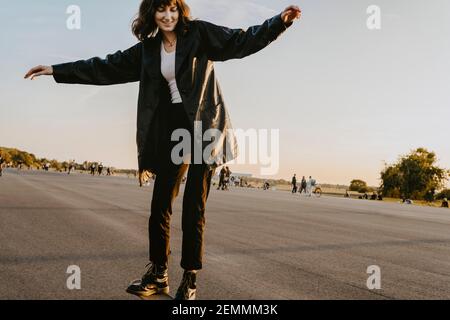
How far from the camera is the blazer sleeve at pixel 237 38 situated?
316 centimetres

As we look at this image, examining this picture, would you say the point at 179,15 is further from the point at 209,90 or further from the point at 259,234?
the point at 259,234

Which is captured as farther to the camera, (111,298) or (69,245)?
(69,245)

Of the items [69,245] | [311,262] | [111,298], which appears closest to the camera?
[111,298]

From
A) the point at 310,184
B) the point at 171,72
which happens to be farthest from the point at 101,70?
the point at 310,184

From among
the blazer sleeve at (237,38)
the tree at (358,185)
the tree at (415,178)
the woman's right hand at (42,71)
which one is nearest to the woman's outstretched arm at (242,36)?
the blazer sleeve at (237,38)

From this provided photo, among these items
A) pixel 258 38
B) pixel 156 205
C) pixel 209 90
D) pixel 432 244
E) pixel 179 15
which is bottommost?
pixel 432 244

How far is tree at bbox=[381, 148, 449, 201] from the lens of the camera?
234 ft

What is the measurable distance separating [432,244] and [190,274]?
5.86 metres

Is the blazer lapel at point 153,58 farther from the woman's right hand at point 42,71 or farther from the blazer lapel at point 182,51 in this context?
the woman's right hand at point 42,71

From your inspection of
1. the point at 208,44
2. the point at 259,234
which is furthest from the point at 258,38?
the point at 259,234

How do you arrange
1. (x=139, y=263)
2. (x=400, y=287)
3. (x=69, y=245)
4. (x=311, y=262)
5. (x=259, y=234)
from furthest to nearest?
1. (x=259, y=234)
2. (x=69, y=245)
3. (x=311, y=262)
4. (x=139, y=263)
5. (x=400, y=287)

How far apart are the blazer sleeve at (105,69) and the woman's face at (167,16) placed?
32 cm

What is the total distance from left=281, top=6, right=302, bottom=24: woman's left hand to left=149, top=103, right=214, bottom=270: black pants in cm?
93

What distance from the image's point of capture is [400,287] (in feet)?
13.2
